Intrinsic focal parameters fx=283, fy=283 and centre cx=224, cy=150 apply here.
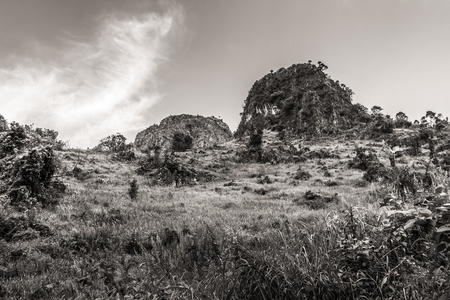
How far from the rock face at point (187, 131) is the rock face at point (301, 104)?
15007mm

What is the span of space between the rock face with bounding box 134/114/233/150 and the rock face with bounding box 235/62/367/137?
1501cm

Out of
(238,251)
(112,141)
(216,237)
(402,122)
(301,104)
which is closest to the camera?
(238,251)

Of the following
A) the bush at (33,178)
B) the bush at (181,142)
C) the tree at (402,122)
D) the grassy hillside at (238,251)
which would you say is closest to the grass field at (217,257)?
the grassy hillside at (238,251)

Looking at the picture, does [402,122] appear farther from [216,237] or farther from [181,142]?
[216,237]

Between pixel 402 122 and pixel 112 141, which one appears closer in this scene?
pixel 112 141

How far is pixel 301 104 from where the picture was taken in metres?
Answer: 85.2

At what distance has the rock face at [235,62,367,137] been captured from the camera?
77.8 m

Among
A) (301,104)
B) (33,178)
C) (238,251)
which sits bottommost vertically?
(238,251)

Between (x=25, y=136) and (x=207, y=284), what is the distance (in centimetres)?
1733

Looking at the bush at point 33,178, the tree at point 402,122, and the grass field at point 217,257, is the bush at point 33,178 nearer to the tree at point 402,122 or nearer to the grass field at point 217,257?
the grass field at point 217,257

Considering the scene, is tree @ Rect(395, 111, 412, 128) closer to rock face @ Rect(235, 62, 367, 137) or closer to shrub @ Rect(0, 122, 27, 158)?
rock face @ Rect(235, 62, 367, 137)

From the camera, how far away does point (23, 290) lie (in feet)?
14.8

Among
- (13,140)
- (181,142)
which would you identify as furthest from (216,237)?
(181,142)

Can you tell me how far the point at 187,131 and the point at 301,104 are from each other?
4325 cm
